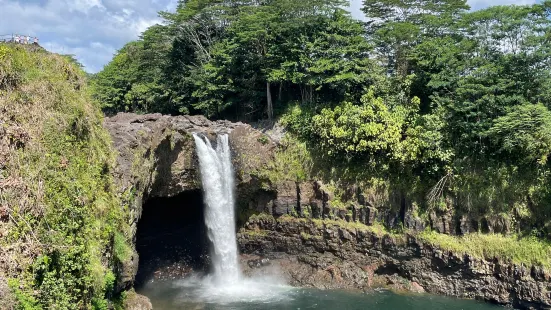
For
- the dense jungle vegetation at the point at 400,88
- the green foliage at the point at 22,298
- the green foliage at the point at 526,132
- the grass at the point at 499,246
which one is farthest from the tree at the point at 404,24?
the green foliage at the point at 22,298

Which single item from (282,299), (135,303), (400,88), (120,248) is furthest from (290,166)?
(120,248)

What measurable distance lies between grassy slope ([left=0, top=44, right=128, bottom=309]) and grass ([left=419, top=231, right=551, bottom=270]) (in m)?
14.8

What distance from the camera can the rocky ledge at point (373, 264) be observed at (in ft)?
59.9

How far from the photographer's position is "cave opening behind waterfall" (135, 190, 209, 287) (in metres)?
22.1

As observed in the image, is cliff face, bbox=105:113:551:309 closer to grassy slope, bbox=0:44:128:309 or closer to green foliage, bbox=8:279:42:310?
grassy slope, bbox=0:44:128:309

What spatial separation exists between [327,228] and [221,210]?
5578 mm

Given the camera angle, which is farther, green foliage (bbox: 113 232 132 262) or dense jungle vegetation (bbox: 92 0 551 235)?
dense jungle vegetation (bbox: 92 0 551 235)

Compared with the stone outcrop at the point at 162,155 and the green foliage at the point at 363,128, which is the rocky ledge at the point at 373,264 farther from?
the green foliage at the point at 363,128

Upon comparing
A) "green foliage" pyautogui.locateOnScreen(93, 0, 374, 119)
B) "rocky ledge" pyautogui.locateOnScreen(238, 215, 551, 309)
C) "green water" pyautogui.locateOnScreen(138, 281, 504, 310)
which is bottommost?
"green water" pyautogui.locateOnScreen(138, 281, 504, 310)

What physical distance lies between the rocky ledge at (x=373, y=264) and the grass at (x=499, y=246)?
28 cm

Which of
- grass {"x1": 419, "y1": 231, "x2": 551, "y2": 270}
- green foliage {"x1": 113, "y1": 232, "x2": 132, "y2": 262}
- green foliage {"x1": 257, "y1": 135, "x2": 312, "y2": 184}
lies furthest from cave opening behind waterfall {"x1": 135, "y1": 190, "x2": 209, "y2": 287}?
grass {"x1": 419, "y1": 231, "x2": 551, "y2": 270}

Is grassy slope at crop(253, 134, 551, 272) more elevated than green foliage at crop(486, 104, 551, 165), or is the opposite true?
green foliage at crop(486, 104, 551, 165)

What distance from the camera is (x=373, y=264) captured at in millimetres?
20500

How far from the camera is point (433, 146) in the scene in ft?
64.5
